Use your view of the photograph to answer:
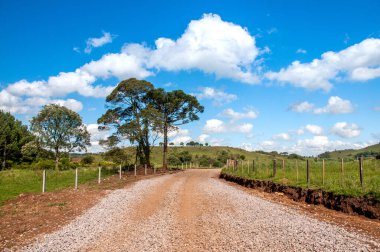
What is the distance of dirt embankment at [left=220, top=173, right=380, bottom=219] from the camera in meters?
14.1

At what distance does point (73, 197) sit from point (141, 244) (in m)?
11.5

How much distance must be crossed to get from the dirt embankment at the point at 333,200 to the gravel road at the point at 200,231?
2.63 metres

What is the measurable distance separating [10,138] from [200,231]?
7566 cm

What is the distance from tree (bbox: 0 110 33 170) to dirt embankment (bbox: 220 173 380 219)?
215 ft

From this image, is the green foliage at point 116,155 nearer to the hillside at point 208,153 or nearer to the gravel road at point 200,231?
the gravel road at point 200,231

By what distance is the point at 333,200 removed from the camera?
16531 millimetres

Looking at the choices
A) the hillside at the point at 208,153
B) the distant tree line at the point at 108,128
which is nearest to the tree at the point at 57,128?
the distant tree line at the point at 108,128

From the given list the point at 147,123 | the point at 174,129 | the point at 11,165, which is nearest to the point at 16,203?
the point at 147,123

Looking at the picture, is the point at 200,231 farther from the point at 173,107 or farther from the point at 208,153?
the point at 208,153

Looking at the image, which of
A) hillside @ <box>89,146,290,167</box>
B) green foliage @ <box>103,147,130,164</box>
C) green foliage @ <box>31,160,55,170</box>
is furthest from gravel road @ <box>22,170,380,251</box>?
hillside @ <box>89,146,290,167</box>

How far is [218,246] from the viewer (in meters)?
9.15

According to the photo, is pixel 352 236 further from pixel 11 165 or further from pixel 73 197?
pixel 11 165

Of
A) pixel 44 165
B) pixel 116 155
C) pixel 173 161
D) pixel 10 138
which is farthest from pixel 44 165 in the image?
pixel 173 161

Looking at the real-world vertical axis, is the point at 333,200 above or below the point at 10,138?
below
